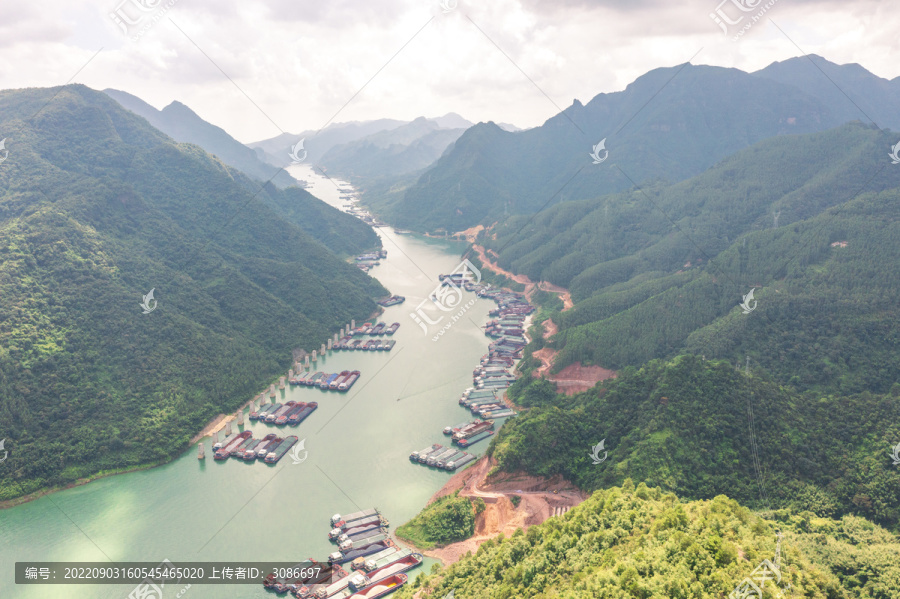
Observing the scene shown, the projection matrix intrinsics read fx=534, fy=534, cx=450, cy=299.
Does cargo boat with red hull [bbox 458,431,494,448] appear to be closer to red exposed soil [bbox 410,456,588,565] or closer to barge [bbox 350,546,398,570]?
red exposed soil [bbox 410,456,588,565]

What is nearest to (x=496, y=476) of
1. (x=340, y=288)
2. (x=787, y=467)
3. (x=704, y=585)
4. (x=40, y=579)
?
(x=787, y=467)

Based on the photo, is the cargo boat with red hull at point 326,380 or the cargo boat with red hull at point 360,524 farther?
the cargo boat with red hull at point 326,380

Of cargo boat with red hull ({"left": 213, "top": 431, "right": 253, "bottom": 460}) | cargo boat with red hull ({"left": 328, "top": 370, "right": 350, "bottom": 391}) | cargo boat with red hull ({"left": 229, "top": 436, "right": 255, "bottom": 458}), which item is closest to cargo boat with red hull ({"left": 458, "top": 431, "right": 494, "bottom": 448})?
cargo boat with red hull ({"left": 328, "top": 370, "right": 350, "bottom": 391})

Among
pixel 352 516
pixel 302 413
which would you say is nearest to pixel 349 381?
pixel 302 413

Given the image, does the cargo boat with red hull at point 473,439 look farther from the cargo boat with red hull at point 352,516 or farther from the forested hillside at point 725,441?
the cargo boat with red hull at point 352,516

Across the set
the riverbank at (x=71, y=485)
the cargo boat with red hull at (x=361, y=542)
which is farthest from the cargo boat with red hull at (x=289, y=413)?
the cargo boat with red hull at (x=361, y=542)

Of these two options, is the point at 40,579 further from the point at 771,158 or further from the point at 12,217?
the point at 771,158
